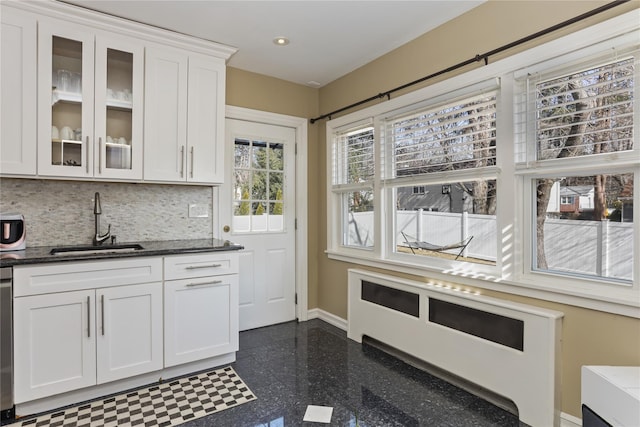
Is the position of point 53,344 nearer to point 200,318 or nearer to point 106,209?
point 200,318

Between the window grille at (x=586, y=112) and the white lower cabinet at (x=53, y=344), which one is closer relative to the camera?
the window grille at (x=586, y=112)

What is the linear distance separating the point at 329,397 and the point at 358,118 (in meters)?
2.41

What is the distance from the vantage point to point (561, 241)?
80.0 inches

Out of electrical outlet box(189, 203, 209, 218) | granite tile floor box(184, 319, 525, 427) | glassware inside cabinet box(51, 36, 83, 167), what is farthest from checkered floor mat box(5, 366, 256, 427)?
glassware inside cabinet box(51, 36, 83, 167)

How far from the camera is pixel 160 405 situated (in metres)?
2.17

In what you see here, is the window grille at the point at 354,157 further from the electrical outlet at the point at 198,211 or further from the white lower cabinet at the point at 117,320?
the white lower cabinet at the point at 117,320

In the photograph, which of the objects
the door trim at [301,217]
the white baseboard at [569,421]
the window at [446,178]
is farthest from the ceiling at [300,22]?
the white baseboard at [569,421]

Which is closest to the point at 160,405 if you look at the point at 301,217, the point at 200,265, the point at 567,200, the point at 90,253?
the point at 200,265

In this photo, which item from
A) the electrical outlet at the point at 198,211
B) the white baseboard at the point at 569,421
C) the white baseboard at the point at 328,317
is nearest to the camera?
the white baseboard at the point at 569,421

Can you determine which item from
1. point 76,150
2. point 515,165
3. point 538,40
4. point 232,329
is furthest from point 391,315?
point 76,150

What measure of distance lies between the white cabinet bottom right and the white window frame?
140 cm

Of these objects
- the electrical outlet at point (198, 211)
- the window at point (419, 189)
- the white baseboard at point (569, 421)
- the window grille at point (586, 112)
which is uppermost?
the window grille at point (586, 112)

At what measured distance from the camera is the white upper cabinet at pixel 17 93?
7.21 ft

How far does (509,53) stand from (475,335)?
1821 millimetres
